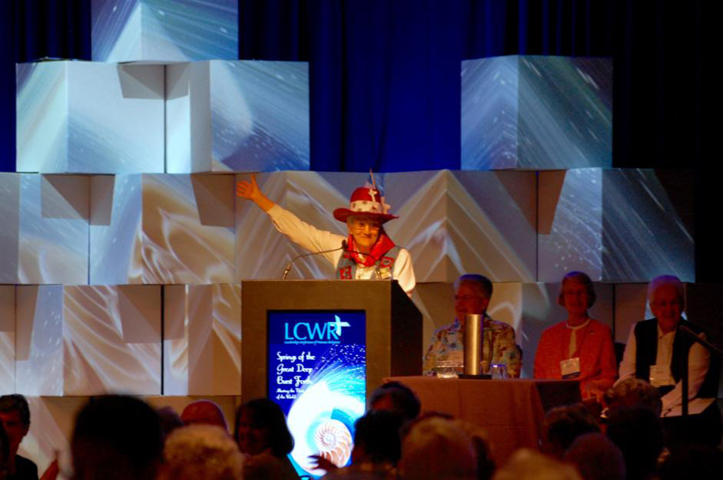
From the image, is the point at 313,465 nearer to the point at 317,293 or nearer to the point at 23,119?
the point at 317,293

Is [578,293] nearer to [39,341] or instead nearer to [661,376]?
[661,376]

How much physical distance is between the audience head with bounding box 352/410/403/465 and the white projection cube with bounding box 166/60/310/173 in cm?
397

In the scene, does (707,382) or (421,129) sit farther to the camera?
(421,129)

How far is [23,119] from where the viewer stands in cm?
771

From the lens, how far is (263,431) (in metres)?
3.82

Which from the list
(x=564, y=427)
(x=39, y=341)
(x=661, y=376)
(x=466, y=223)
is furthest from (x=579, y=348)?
(x=39, y=341)

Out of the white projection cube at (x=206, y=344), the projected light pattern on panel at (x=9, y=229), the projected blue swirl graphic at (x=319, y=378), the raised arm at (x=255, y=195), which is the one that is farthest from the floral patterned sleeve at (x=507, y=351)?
the projected light pattern on panel at (x=9, y=229)

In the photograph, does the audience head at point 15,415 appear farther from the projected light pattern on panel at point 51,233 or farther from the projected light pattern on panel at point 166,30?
the projected light pattern on panel at point 166,30

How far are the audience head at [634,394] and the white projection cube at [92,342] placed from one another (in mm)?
3368

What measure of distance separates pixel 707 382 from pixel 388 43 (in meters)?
3.20

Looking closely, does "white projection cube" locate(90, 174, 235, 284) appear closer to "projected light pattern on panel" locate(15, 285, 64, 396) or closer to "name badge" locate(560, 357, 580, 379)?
"projected light pattern on panel" locate(15, 285, 64, 396)

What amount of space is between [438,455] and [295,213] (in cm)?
471

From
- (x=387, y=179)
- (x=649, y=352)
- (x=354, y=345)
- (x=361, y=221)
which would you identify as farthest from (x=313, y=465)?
(x=387, y=179)

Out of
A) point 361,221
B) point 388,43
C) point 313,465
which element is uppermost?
point 388,43
